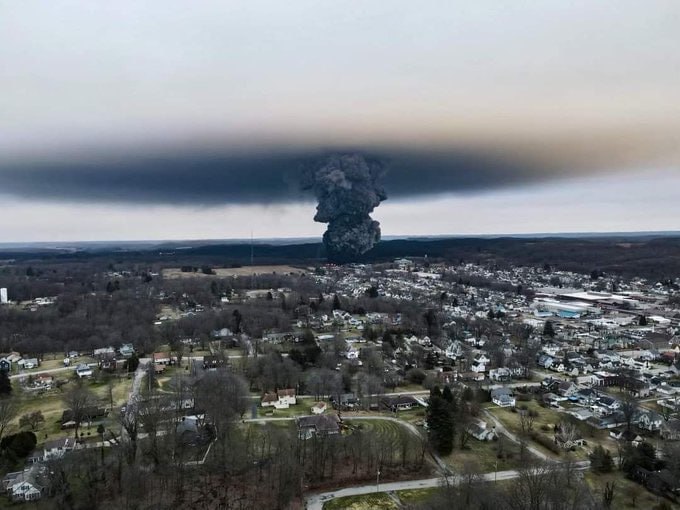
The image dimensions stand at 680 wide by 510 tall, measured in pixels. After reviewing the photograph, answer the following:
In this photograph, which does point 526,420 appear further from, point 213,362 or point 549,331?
point 549,331

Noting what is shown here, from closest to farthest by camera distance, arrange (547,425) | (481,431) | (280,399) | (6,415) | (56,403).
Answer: (6,415) → (481,431) → (547,425) → (280,399) → (56,403)

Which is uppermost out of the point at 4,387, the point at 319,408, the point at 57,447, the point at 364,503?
the point at 4,387

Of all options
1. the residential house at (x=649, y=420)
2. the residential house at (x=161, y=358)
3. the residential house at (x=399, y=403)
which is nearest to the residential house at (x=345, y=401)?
the residential house at (x=399, y=403)

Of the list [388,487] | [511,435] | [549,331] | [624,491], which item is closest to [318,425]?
[388,487]

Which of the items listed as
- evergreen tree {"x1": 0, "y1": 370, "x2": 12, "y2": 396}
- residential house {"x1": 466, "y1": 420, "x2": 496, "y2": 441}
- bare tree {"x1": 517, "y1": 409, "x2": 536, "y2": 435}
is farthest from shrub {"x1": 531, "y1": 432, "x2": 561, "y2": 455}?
evergreen tree {"x1": 0, "y1": 370, "x2": 12, "y2": 396}

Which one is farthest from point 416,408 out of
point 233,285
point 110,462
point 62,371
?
point 233,285

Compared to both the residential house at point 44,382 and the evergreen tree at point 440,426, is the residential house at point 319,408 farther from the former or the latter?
the residential house at point 44,382

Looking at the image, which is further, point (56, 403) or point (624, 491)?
point (56, 403)
